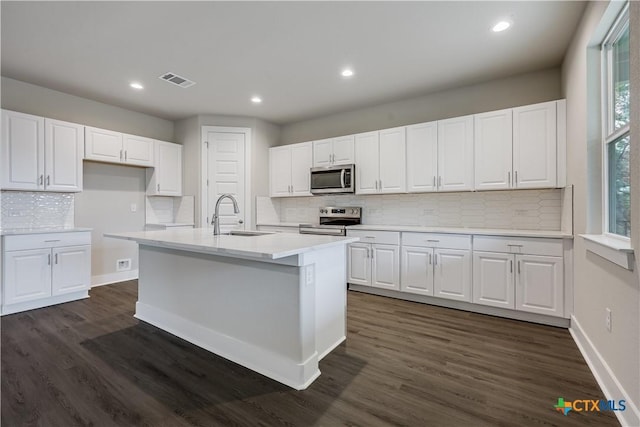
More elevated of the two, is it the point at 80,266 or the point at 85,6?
the point at 85,6

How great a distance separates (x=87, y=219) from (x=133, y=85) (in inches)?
80.5

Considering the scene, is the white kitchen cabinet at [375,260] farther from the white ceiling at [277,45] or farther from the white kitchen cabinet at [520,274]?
the white ceiling at [277,45]

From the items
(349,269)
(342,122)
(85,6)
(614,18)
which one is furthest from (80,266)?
(614,18)

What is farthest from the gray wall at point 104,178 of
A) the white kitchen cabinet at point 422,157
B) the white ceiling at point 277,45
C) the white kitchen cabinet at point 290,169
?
the white kitchen cabinet at point 422,157

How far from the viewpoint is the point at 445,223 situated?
3.89 m

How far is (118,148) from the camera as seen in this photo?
431cm

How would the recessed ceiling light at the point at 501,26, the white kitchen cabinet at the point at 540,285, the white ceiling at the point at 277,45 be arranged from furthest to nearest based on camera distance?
the white kitchen cabinet at the point at 540,285 < the recessed ceiling light at the point at 501,26 < the white ceiling at the point at 277,45

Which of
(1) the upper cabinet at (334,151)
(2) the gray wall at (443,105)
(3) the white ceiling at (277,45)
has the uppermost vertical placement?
(3) the white ceiling at (277,45)

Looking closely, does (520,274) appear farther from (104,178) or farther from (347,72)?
(104,178)

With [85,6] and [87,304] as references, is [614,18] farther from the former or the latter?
[87,304]

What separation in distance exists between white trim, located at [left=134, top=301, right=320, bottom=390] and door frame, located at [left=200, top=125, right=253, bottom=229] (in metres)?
2.22

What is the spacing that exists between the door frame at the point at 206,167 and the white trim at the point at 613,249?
4198 millimetres

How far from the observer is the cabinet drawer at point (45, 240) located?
319cm

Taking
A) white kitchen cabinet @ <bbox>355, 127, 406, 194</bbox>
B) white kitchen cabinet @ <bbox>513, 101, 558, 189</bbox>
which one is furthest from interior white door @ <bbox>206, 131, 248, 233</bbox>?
white kitchen cabinet @ <bbox>513, 101, 558, 189</bbox>
